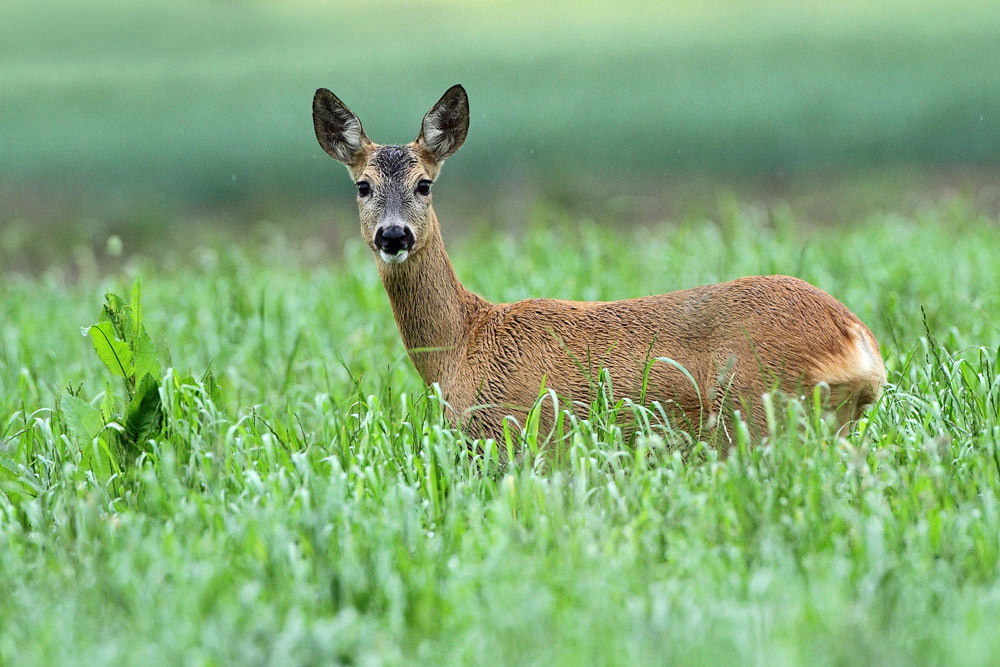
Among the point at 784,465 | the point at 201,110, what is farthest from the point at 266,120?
the point at 784,465

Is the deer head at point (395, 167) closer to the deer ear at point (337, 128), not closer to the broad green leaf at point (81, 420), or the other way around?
the deer ear at point (337, 128)

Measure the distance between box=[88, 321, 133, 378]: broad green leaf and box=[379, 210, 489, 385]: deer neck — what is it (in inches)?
37.7

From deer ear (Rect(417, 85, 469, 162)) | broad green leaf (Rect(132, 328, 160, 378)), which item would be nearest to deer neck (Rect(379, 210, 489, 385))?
deer ear (Rect(417, 85, 469, 162))

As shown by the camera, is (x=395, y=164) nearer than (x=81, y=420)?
No

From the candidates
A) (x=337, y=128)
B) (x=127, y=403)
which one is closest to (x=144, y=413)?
(x=127, y=403)

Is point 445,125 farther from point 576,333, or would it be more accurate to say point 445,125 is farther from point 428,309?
point 576,333

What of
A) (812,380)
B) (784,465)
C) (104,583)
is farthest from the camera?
(812,380)

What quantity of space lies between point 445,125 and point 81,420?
177 cm

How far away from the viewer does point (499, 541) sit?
302cm

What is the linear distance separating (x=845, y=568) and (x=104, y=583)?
68.1 inches

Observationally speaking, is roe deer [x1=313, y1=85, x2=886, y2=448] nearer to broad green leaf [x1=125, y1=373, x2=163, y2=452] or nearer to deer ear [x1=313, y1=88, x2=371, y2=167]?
deer ear [x1=313, y1=88, x2=371, y2=167]

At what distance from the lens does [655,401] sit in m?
3.89

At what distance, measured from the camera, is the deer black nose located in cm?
428

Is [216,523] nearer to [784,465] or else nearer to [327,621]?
[327,621]
